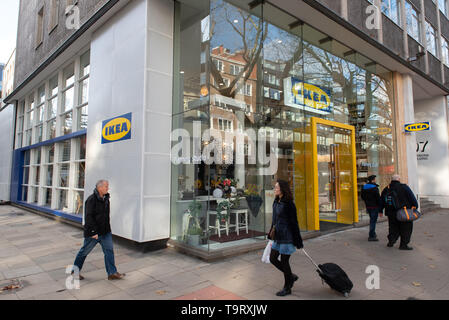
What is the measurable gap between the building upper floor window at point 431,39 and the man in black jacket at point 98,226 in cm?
1898

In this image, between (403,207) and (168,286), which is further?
(403,207)

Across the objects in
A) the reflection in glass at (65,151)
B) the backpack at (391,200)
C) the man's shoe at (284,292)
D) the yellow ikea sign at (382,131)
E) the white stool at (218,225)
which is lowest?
the man's shoe at (284,292)

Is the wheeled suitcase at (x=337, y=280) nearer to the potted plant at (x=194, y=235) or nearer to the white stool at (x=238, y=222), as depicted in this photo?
the potted plant at (x=194, y=235)

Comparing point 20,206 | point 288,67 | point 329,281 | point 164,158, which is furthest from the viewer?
point 20,206

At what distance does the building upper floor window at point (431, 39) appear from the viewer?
641 inches

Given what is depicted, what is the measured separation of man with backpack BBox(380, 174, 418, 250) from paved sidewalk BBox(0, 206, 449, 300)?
314 mm

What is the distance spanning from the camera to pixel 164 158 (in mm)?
7180

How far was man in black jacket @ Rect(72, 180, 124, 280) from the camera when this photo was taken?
15.7 feet

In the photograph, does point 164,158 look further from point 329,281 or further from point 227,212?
point 329,281

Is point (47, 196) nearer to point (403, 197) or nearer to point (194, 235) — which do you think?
point (194, 235)

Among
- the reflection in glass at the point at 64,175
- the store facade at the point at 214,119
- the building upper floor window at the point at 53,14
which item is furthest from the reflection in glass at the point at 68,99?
the building upper floor window at the point at 53,14
